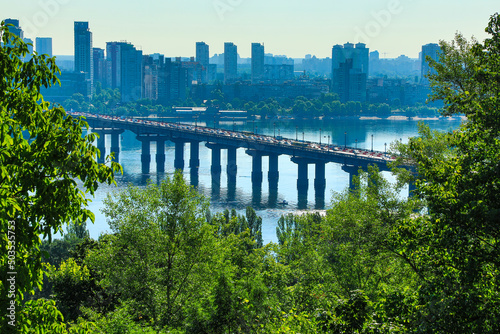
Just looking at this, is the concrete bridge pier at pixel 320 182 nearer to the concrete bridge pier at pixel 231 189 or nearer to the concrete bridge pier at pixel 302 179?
the concrete bridge pier at pixel 302 179

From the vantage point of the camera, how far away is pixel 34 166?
832 centimetres

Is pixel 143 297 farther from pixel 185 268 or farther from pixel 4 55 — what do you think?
pixel 4 55

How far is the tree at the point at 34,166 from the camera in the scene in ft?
26.3

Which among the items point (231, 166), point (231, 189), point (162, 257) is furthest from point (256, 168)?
point (162, 257)

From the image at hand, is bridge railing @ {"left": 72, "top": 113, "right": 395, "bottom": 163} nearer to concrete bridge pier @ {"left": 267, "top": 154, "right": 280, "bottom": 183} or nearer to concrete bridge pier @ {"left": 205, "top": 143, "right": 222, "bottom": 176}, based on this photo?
concrete bridge pier @ {"left": 267, "top": 154, "right": 280, "bottom": 183}

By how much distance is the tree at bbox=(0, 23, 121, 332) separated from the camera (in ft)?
26.3

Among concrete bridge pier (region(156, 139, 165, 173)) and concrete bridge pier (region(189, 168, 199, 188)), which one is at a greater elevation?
concrete bridge pier (region(156, 139, 165, 173))

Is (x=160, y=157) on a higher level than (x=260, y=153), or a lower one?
lower

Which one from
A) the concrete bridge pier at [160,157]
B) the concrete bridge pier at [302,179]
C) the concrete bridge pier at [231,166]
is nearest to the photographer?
the concrete bridge pier at [302,179]

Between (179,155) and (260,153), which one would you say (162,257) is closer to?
(260,153)

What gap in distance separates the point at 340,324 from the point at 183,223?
10753 mm

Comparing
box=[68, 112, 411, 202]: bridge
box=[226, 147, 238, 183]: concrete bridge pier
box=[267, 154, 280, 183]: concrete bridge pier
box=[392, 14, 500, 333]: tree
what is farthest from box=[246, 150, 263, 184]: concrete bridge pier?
box=[392, 14, 500, 333]: tree

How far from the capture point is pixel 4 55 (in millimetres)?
8430

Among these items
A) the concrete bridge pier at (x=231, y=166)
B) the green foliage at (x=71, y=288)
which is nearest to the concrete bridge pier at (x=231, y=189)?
the concrete bridge pier at (x=231, y=166)
